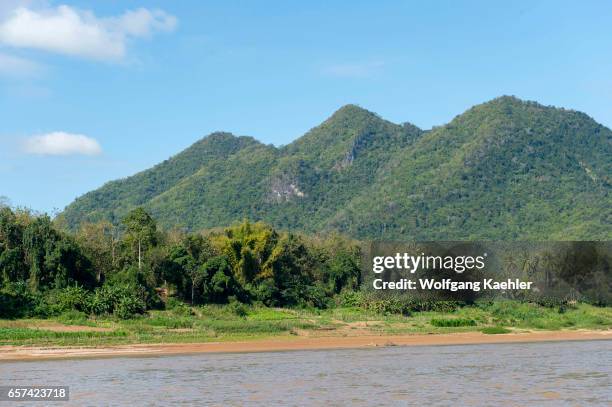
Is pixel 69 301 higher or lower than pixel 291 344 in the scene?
higher

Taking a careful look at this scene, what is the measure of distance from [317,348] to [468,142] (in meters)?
161

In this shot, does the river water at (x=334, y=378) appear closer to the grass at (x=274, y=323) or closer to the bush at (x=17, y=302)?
the grass at (x=274, y=323)

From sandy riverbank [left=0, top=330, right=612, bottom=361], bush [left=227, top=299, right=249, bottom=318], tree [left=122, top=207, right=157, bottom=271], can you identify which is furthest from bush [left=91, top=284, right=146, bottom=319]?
tree [left=122, top=207, right=157, bottom=271]

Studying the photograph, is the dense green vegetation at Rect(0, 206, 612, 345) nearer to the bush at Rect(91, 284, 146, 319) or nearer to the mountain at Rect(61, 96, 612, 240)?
the bush at Rect(91, 284, 146, 319)

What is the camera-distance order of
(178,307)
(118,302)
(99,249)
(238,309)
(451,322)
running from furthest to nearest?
(99,249)
(238,309)
(451,322)
(178,307)
(118,302)

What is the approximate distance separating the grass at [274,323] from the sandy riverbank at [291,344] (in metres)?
1.29

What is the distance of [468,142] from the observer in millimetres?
197500

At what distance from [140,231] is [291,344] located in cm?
2622

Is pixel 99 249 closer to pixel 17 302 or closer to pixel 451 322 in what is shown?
pixel 17 302

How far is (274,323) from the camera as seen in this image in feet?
168

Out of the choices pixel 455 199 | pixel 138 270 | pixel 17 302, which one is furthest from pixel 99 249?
pixel 455 199

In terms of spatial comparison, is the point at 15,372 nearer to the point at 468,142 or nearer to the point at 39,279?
the point at 39,279

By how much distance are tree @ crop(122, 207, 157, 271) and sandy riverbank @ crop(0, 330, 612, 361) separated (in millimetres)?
22113

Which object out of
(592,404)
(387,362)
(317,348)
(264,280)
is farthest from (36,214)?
(592,404)
